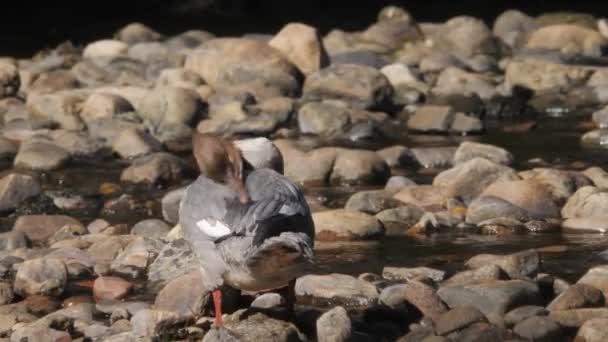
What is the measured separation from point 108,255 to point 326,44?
452 inches

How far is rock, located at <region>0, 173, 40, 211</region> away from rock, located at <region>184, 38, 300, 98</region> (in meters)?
5.03

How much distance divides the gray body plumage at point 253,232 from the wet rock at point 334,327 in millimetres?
282

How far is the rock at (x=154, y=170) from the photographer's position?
11885 mm

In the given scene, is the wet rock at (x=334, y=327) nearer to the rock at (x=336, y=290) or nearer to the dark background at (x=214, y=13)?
the rock at (x=336, y=290)

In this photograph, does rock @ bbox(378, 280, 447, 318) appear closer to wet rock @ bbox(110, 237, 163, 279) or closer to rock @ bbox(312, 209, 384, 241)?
wet rock @ bbox(110, 237, 163, 279)

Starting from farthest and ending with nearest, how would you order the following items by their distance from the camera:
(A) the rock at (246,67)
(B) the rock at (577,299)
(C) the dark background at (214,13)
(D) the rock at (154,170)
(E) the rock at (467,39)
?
(C) the dark background at (214,13) < (E) the rock at (467,39) < (A) the rock at (246,67) < (D) the rock at (154,170) < (B) the rock at (577,299)

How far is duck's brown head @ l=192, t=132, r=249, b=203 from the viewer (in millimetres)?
6430

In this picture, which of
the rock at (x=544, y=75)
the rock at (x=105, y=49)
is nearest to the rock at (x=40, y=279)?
the rock at (x=544, y=75)

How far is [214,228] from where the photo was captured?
20.6 feet

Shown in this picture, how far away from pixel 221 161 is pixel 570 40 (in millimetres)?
13484

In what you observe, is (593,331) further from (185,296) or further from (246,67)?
(246,67)

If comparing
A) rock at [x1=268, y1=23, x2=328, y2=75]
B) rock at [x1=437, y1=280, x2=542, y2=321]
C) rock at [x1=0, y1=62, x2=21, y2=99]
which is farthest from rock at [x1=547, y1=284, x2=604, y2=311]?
rock at [x1=0, y1=62, x2=21, y2=99]

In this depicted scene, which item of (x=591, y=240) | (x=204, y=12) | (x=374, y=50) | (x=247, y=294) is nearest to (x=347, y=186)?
(x=591, y=240)

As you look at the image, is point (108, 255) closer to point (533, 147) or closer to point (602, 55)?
point (533, 147)
